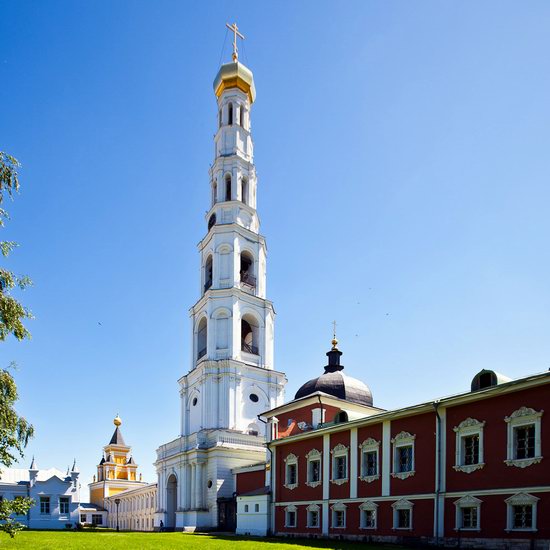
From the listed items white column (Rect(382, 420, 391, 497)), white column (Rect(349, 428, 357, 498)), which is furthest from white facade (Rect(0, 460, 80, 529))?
white column (Rect(382, 420, 391, 497))

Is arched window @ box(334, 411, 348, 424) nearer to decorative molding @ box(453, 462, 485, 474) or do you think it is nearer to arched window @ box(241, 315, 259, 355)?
decorative molding @ box(453, 462, 485, 474)

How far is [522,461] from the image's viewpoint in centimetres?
1725

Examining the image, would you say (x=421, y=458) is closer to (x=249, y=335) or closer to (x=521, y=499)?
(x=521, y=499)

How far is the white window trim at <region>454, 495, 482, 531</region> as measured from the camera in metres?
18.3

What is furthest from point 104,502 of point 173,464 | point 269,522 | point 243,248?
point 269,522

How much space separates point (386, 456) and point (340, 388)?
15082 mm

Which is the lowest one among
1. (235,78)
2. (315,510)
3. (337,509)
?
(315,510)

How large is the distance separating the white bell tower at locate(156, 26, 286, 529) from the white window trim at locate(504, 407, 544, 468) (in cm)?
2286

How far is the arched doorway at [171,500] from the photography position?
4109cm

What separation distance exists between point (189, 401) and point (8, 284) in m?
30.3

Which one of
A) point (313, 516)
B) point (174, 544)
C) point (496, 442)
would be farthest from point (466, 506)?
point (174, 544)

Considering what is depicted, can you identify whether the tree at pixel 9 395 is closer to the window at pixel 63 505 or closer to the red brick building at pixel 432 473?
the red brick building at pixel 432 473

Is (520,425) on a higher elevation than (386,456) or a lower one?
higher

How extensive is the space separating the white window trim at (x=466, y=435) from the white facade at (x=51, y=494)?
41726 mm
